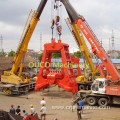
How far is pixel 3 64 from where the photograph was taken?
32281 millimetres

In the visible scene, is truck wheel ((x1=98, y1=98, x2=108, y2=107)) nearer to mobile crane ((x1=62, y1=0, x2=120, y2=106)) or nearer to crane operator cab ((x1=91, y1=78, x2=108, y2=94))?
mobile crane ((x1=62, y1=0, x2=120, y2=106))

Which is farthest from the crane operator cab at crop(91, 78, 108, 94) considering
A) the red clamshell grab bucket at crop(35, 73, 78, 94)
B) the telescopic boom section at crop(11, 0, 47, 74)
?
the telescopic boom section at crop(11, 0, 47, 74)

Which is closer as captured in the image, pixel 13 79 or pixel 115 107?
pixel 115 107

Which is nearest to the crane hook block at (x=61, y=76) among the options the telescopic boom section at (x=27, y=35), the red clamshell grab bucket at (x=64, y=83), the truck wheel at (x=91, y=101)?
the red clamshell grab bucket at (x=64, y=83)

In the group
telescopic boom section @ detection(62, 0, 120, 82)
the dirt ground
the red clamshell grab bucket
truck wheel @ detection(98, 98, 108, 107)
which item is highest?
telescopic boom section @ detection(62, 0, 120, 82)

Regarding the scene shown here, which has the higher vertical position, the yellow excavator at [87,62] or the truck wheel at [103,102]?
the yellow excavator at [87,62]

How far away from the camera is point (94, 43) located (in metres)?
15.3

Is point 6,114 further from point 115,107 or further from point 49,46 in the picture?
point 49,46

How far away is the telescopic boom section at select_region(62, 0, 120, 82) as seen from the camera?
14.3 metres

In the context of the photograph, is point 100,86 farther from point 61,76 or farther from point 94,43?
point 61,76

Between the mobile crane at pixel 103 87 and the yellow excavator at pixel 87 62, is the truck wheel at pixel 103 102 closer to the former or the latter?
the mobile crane at pixel 103 87

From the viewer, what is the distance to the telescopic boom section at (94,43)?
14255 mm

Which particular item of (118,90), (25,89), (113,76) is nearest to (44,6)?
(25,89)

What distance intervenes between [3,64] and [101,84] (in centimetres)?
2302
